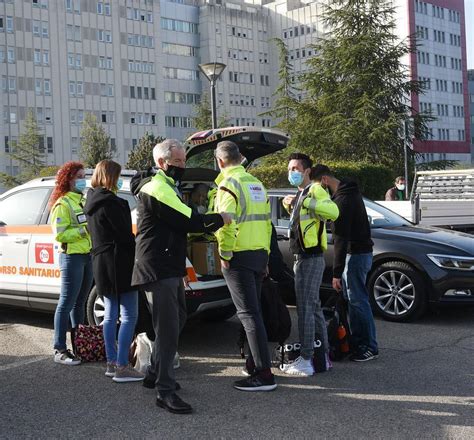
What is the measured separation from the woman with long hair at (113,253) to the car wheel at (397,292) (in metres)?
3.58

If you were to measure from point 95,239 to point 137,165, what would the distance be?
52.0m

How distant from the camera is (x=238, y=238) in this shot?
504cm

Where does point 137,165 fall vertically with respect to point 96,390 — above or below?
above

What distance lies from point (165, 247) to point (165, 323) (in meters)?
0.55

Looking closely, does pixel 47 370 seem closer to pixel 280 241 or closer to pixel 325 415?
pixel 325 415

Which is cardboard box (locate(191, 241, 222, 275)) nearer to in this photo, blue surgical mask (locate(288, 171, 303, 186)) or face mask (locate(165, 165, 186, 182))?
blue surgical mask (locate(288, 171, 303, 186))

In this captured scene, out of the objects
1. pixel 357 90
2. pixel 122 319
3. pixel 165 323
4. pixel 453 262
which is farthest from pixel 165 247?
pixel 357 90

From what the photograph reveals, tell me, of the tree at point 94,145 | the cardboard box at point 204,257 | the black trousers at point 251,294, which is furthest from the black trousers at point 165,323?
the tree at point 94,145

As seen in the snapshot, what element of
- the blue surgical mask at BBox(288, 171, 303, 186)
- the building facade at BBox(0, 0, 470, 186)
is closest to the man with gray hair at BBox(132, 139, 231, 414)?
the blue surgical mask at BBox(288, 171, 303, 186)

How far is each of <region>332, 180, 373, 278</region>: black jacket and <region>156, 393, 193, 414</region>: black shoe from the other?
188cm

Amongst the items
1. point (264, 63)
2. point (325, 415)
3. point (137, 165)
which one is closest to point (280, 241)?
point (325, 415)

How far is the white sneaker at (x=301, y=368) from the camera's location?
18.5 ft

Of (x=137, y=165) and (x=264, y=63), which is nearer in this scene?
(x=137, y=165)

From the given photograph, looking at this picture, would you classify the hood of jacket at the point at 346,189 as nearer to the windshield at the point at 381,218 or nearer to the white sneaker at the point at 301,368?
the white sneaker at the point at 301,368
